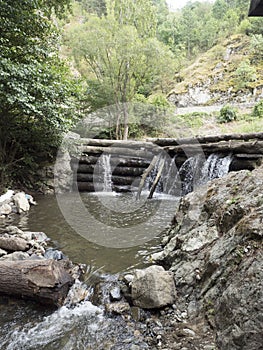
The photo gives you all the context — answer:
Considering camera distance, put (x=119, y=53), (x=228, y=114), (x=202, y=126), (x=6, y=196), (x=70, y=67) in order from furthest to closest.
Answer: (x=202, y=126)
(x=228, y=114)
(x=119, y=53)
(x=70, y=67)
(x=6, y=196)

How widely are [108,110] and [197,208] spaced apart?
1343cm

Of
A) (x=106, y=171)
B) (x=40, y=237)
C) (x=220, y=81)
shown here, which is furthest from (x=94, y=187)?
(x=220, y=81)

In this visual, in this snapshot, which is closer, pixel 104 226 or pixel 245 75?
pixel 104 226


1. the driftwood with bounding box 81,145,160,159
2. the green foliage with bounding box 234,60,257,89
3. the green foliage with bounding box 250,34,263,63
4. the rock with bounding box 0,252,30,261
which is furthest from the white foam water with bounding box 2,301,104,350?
the green foliage with bounding box 250,34,263,63

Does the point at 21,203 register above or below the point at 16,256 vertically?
below

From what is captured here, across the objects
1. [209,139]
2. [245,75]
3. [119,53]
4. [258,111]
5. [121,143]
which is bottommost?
[121,143]

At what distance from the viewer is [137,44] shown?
13.4 m

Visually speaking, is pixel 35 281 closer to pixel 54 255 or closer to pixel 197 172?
pixel 54 255

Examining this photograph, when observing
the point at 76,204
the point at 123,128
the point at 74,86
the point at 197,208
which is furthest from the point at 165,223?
the point at 123,128

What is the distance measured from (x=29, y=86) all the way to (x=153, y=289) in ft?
16.6

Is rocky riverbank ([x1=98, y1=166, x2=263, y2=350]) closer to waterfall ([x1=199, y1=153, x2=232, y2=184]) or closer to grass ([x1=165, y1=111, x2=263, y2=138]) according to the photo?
waterfall ([x1=199, y1=153, x2=232, y2=184])

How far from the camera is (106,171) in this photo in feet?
32.0

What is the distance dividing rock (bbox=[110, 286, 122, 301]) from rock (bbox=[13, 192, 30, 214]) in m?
4.28

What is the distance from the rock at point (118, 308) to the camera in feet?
7.85
